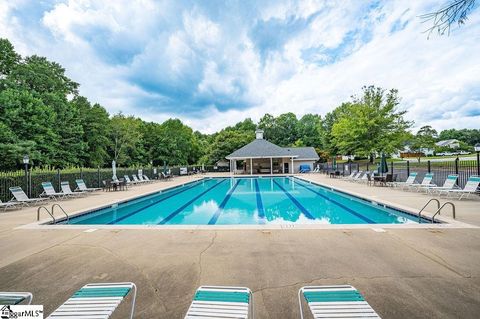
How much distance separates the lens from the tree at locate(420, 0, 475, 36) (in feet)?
7.99

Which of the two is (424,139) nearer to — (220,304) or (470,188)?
(470,188)

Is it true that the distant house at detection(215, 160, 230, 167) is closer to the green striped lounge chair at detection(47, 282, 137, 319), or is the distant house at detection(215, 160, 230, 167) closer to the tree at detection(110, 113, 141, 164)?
the tree at detection(110, 113, 141, 164)

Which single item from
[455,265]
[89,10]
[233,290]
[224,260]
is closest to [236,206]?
[224,260]

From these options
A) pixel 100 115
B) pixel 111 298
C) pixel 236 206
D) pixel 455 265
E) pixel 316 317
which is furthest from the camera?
pixel 100 115

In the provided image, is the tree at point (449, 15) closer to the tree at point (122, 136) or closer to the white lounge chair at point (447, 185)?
the white lounge chair at point (447, 185)

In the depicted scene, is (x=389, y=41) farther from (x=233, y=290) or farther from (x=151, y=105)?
(x=151, y=105)

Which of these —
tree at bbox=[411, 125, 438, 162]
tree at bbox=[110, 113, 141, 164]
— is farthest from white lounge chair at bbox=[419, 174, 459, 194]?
tree at bbox=[110, 113, 141, 164]

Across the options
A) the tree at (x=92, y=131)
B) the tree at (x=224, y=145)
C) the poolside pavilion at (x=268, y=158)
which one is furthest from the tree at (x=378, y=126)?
the tree at (x=92, y=131)

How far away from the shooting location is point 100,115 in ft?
95.4

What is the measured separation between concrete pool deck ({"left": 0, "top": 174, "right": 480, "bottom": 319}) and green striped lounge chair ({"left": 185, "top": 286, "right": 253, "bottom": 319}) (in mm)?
599

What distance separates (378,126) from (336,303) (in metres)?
31.3

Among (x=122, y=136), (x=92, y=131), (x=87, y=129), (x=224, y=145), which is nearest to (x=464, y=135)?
(x=224, y=145)

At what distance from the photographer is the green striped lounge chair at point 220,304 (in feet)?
5.48

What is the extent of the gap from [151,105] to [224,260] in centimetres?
3262
